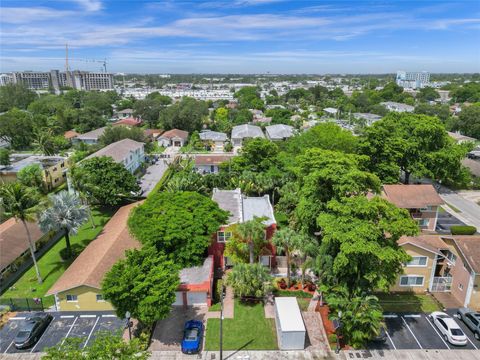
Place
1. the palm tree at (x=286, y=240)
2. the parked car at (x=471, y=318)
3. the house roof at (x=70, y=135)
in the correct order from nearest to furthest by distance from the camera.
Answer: the parked car at (x=471, y=318) → the palm tree at (x=286, y=240) → the house roof at (x=70, y=135)

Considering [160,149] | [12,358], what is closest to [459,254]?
[12,358]

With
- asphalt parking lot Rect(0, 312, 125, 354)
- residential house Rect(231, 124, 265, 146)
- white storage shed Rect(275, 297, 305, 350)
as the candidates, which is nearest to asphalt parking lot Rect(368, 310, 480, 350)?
white storage shed Rect(275, 297, 305, 350)

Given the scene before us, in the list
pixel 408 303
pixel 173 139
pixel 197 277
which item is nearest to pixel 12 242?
pixel 197 277

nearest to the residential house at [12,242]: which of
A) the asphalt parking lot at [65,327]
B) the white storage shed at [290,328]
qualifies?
the asphalt parking lot at [65,327]

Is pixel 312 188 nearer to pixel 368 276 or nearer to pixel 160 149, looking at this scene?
pixel 368 276

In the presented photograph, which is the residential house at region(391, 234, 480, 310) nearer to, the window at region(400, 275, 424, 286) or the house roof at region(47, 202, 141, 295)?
the window at region(400, 275, 424, 286)

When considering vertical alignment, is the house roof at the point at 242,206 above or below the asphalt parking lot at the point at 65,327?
above

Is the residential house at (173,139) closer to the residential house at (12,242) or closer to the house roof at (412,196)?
the residential house at (12,242)
